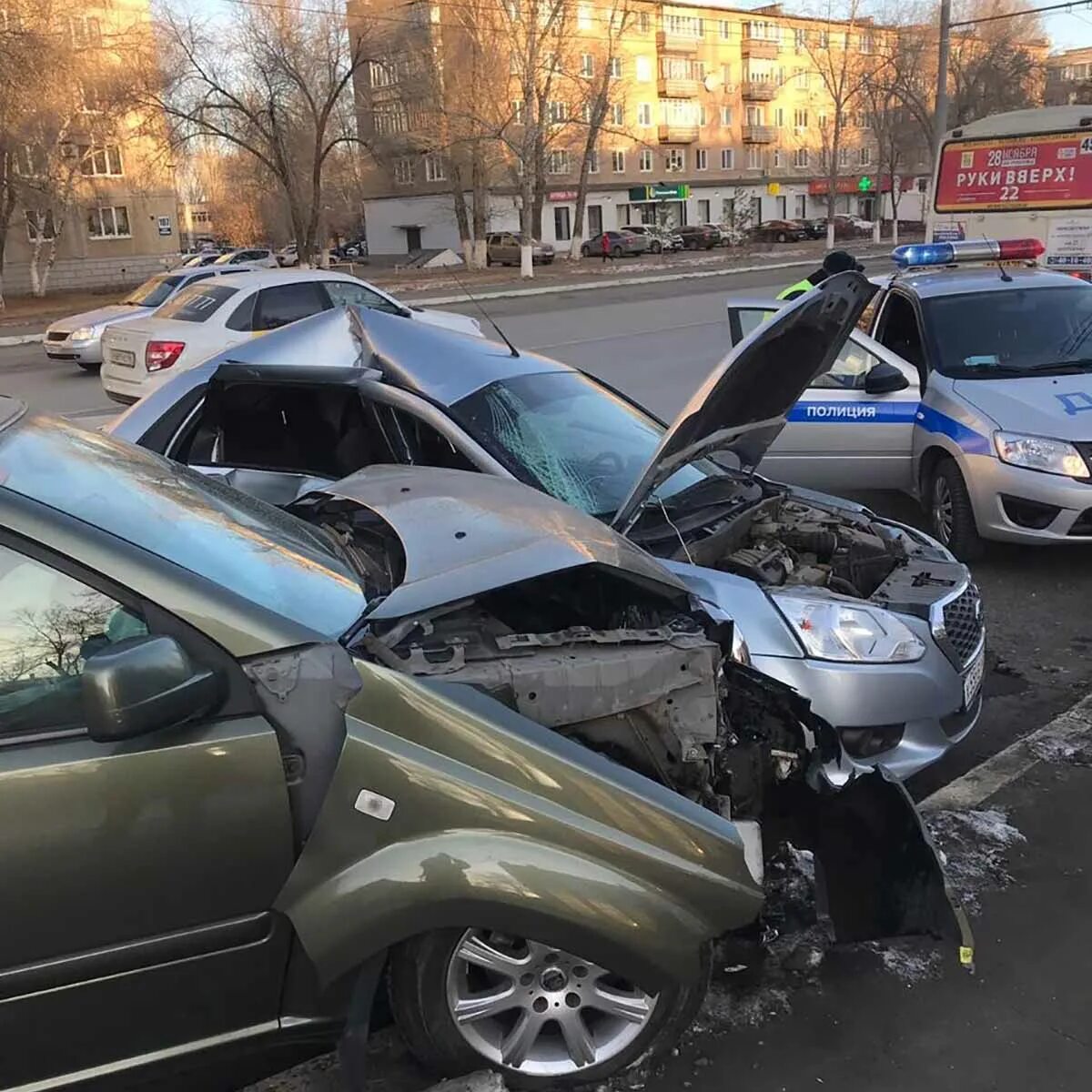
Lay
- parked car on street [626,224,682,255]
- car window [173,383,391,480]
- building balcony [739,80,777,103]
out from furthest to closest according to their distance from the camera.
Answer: building balcony [739,80,777,103], parked car on street [626,224,682,255], car window [173,383,391,480]

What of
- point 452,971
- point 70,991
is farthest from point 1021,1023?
point 70,991

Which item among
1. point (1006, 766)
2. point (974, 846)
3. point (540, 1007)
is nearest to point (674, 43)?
point (1006, 766)

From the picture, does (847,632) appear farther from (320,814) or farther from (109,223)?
(109,223)

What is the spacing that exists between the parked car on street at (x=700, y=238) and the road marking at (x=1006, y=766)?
176ft

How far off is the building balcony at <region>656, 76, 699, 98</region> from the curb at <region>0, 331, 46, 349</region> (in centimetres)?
5304

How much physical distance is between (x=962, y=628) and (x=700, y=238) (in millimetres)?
54347

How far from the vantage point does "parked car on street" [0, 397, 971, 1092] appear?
6.48 ft

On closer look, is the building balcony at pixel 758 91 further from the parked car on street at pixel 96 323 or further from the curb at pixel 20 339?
the parked car on street at pixel 96 323

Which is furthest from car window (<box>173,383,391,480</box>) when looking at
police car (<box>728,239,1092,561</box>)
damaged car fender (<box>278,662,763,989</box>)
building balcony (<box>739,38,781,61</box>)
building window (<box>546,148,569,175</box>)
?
building balcony (<box>739,38,781,61</box>)

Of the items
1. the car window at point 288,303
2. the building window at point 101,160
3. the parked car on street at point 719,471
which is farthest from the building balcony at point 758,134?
the parked car on street at point 719,471

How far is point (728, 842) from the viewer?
2350 millimetres

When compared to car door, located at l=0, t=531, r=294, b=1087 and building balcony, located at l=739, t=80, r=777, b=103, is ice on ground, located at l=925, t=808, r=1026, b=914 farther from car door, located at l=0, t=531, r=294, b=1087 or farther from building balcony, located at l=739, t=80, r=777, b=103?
building balcony, located at l=739, t=80, r=777, b=103

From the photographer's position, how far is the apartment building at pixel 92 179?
30266 millimetres

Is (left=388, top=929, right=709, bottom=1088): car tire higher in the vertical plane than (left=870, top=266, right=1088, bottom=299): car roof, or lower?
lower
